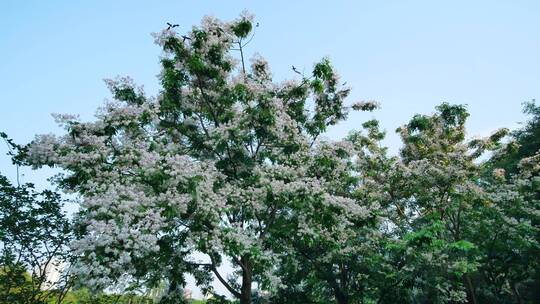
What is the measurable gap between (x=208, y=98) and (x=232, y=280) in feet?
32.1

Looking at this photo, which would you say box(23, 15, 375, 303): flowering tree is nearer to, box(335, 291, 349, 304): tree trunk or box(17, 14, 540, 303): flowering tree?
box(17, 14, 540, 303): flowering tree

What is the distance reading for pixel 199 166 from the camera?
10.8 m

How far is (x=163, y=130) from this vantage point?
14172mm

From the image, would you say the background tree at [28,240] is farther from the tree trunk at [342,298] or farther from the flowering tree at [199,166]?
the tree trunk at [342,298]

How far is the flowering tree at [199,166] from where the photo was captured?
362 inches

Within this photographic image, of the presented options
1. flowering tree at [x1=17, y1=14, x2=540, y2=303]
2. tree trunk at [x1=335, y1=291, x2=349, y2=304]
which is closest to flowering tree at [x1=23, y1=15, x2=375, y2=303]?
flowering tree at [x1=17, y1=14, x2=540, y2=303]

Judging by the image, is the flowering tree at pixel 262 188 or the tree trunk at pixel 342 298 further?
the tree trunk at pixel 342 298

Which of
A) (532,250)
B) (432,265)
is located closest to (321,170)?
(432,265)

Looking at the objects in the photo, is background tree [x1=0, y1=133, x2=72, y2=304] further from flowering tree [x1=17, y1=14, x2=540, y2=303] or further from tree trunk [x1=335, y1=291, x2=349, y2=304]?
tree trunk [x1=335, y1=291, x2=349, y2=304]

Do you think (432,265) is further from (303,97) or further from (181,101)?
(181,101)

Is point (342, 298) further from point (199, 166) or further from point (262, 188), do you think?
point (199, 166)

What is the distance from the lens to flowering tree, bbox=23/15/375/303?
9.19 meters

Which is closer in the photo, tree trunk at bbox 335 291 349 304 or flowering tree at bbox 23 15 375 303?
flowering tree at bbox 23 15 375 303

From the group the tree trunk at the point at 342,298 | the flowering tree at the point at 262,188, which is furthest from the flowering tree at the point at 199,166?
the tree trunk at the point at 342,298
